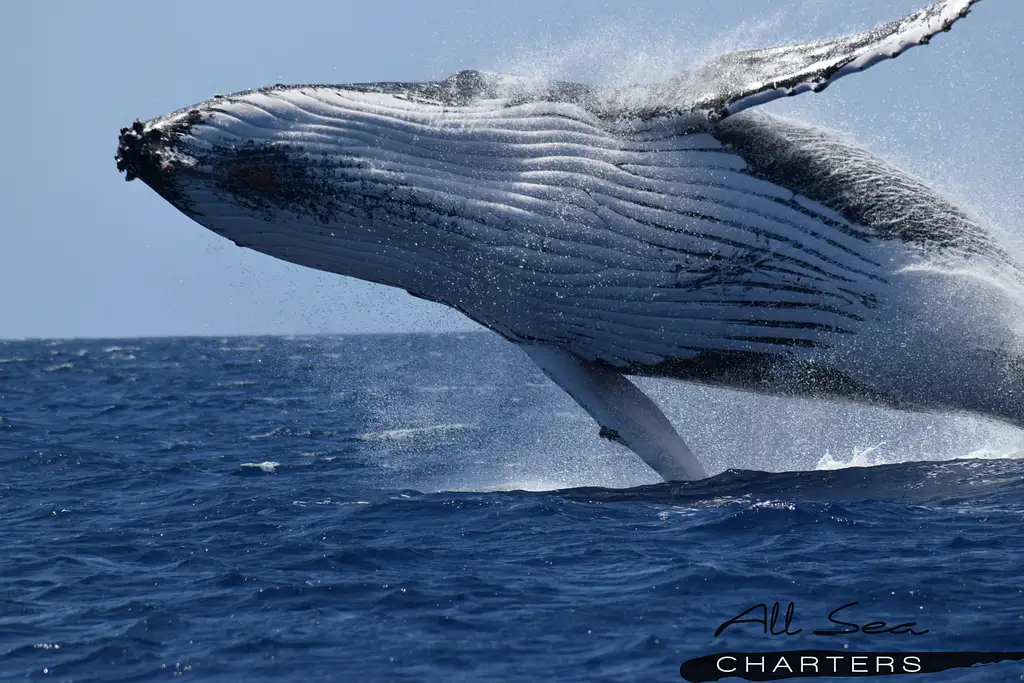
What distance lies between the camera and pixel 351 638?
25.5ft

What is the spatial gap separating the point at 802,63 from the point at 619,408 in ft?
10.5

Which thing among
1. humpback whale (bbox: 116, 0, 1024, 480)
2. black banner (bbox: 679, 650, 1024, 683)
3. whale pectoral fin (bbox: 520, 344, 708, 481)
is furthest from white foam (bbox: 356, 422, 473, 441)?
black banner (bbox: 679, 650, 1024, 683)

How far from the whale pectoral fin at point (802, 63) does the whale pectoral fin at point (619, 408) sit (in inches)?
93.2

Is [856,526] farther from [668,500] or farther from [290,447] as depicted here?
[290,447]

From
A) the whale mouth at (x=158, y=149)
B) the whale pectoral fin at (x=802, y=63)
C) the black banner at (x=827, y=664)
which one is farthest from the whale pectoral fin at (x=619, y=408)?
the black banner at (x=827, y=664)

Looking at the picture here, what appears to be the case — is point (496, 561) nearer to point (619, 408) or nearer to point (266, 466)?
point (619, 408)

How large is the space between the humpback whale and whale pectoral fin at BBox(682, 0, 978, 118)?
42 mm

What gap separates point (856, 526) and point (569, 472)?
185 inches

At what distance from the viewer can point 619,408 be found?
34.0 feet

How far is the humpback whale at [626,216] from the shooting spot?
9.25 metres

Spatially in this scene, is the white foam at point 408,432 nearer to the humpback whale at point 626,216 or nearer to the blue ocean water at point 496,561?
the blue ocean water at point 496,561

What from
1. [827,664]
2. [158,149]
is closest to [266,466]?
[158,149]

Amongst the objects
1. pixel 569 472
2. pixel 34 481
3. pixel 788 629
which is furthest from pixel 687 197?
pixel 34 481

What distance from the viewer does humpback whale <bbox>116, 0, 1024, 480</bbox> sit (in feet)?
30.3
